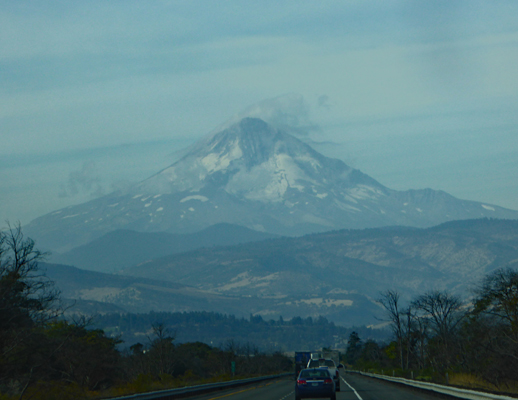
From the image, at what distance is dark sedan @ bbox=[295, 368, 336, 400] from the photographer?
3147cm

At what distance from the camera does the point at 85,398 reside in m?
28.9

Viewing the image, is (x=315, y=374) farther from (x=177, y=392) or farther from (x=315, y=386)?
(x=177, y=392)

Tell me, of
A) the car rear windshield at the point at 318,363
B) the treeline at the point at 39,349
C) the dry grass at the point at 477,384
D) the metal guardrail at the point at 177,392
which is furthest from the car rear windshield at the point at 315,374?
the car rear windshield at the point at 318,363

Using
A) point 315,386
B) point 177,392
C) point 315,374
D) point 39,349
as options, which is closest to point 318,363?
point 177,392

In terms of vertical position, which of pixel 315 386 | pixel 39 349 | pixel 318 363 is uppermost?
pixel 39 349

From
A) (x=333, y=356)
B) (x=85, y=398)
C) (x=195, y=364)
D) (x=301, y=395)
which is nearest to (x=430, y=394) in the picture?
(x=301, y=395)

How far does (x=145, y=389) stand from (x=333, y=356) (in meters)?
41.4

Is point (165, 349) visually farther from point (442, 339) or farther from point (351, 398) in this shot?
point (351, 398)

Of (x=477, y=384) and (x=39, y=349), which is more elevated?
(x=39, y=349)

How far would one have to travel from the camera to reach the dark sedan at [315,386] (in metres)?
31.5

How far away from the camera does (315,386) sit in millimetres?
31609

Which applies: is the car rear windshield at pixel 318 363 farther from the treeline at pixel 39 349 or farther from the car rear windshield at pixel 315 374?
the car rear windshield at pixel 315 374

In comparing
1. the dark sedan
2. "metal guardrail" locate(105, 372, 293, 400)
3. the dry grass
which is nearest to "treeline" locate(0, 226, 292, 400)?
"metal guardrail" locate(105, 372, 293, 400)

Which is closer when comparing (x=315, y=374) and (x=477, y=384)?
(x=315, y=374)
